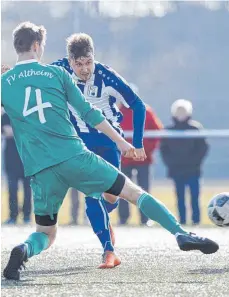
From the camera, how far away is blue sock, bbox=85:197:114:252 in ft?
25.1

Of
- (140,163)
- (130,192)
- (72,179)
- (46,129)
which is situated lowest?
(140,163)

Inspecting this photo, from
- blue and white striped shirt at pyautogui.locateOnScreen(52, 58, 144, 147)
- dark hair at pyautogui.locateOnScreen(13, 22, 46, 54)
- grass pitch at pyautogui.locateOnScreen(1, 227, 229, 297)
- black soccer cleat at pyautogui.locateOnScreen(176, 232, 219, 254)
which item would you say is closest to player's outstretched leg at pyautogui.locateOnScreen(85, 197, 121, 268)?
grass pitch at pyautogui.locateOnScreen(1, 227, 229, 297)

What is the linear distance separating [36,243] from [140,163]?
267 inches

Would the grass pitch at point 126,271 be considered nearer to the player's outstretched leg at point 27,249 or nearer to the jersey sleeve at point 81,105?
the player's outstretched leg at point 27,249

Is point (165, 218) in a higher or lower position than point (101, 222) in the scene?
higher

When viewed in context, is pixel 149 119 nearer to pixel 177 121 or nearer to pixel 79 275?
pixel 177 121

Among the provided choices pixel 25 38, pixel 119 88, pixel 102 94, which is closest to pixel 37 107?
pixel 25 38

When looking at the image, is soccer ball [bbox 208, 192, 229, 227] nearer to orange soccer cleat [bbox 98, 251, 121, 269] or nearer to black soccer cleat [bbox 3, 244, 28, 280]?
orange soccer cleat [bbox 98, 251, 121, 269]

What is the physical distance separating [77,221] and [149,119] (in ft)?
5.59

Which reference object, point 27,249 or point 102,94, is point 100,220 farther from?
point 27,249

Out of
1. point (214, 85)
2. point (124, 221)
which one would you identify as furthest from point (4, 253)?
point (214, 85)

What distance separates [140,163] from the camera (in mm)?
13406

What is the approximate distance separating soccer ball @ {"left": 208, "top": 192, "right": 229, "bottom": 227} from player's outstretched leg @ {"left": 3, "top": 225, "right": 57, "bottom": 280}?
1626 millimetres

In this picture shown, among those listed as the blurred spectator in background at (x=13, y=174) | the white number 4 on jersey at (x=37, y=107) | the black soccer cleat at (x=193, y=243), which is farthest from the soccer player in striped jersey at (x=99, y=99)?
the blurred spectator in background at (x=13, y=174)
